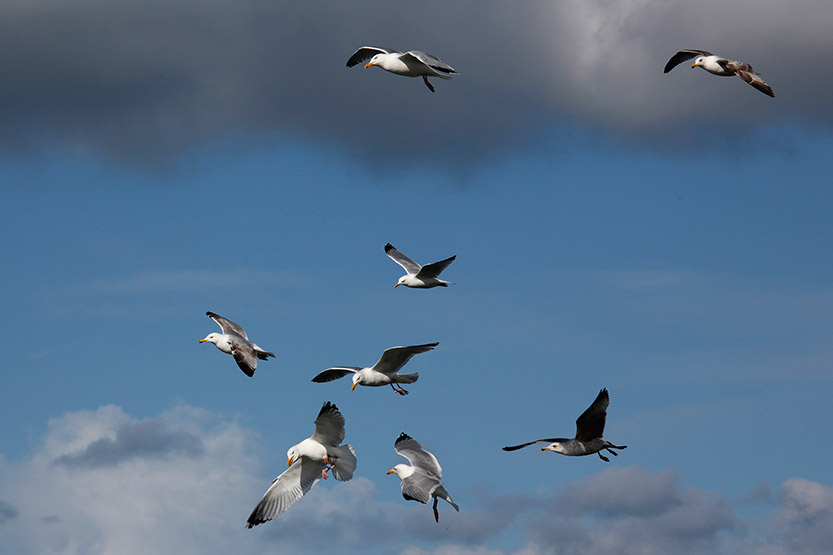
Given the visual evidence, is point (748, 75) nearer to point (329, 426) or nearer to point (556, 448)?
point (556, 448)

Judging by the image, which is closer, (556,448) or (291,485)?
(556,448)

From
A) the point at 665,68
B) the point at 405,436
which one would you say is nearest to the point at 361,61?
the point at 665,68

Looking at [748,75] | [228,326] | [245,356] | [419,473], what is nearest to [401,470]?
[419,473]

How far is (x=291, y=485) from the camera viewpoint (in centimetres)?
2731

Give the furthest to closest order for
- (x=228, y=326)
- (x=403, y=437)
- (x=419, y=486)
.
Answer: (x=228, y=326) < (x=403, y=437) < (x=419, y=486)

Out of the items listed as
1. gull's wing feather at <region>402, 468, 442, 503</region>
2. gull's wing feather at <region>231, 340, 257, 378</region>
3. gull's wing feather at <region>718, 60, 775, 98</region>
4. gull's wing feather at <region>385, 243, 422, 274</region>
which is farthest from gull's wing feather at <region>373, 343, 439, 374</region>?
gull's wing feather at <region>718, 60, 775, 98</region>

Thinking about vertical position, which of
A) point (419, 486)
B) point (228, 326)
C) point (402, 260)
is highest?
point (402, 260)

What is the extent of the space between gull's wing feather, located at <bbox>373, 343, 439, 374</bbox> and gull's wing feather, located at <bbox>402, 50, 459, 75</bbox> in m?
6.50

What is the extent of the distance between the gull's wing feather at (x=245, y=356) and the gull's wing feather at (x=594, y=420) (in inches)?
323

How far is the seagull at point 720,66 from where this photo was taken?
26841 mm

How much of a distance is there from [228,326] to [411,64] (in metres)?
9.38

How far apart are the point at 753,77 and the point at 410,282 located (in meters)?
10.6

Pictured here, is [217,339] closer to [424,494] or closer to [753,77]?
[424,494]

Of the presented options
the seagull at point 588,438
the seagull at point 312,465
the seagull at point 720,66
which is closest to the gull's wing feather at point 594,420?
the seagull at point 588,438
